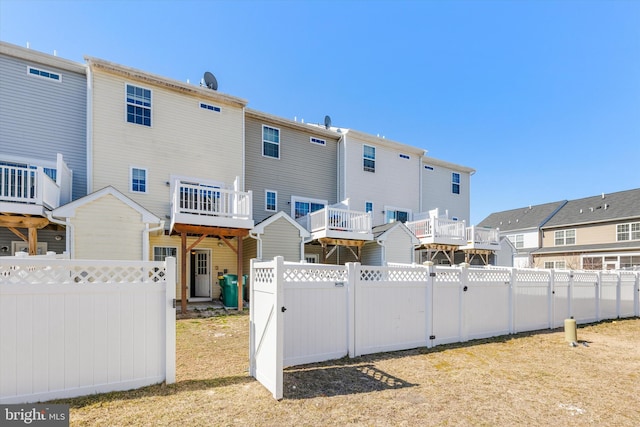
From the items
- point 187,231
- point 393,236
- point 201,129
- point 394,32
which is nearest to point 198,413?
point 187,231

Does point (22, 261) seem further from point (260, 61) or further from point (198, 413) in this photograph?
point (260, 61)

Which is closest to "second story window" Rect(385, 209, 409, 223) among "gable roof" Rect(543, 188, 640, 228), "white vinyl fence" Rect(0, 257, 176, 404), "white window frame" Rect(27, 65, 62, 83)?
"white vinyl fence" Rect(0, 257, 176, 404)

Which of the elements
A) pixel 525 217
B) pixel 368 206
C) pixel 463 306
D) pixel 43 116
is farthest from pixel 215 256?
pixel 525 217

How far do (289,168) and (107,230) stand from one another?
7.82 metres

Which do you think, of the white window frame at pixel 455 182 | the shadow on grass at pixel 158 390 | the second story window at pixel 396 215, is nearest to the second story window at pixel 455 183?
the white window frame at pixel 455 182

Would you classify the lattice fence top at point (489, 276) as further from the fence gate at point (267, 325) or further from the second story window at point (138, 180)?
the second story window at point (138, 180)

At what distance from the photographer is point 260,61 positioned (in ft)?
42.2

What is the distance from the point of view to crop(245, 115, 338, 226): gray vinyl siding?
1368 cm

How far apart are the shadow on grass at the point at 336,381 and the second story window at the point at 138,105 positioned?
1089 centimetres

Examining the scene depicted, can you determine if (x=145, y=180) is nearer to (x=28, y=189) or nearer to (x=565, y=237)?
(x=28, y=189)

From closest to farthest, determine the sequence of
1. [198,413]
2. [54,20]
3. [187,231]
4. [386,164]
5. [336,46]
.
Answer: [198,413]
[54,20]
[187,231]
[336,46]
[386,164]

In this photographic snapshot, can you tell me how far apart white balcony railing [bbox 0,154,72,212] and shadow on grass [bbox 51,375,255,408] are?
24.1 feet

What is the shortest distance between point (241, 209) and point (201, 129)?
422 cm

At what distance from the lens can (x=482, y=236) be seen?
1786 cm
